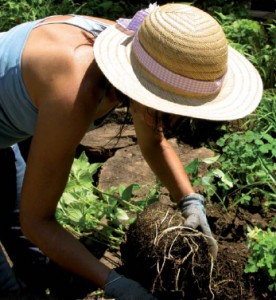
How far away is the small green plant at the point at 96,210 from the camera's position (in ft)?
9.41

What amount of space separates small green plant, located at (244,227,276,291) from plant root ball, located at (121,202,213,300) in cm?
17

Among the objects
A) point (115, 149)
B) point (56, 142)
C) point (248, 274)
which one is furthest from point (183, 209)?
point (115, 149)

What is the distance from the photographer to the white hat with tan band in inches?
71.4

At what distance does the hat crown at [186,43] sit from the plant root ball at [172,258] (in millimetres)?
708

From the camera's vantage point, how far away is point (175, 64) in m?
1.82

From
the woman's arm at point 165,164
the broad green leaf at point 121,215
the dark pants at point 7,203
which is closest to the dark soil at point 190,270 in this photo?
the woman's arm at point 165,164

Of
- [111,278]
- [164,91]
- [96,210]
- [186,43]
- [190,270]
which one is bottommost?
[96,210]

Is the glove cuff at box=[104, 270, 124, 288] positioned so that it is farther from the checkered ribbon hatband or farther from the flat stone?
the flat stone

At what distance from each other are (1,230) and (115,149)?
109 cm

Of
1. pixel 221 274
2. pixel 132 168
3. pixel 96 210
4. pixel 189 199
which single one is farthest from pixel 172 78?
pixel 132 168

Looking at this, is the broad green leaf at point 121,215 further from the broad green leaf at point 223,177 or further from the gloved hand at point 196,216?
the broad green leaf at point 223,177

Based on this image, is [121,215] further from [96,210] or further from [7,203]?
[7,203]

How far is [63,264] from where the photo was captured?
2.10 meters

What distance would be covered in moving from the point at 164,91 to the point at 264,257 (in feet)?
2.84
